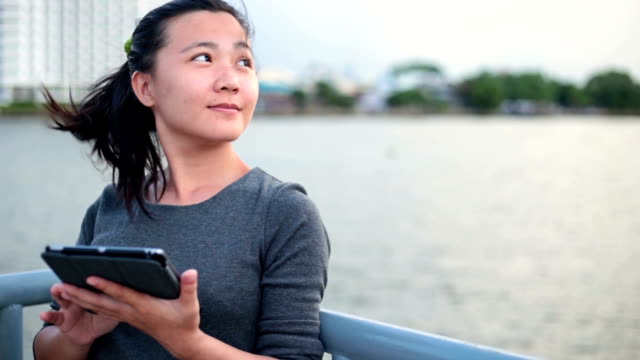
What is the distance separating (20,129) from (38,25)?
109017 mm

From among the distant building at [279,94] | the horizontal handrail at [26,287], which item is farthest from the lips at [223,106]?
the distant building at [279,94]

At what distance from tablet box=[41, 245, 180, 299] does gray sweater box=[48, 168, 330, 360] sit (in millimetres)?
247

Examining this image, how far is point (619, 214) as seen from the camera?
33.3 m

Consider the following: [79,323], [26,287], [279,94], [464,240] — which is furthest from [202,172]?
[279,94]

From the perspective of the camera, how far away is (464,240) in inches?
984

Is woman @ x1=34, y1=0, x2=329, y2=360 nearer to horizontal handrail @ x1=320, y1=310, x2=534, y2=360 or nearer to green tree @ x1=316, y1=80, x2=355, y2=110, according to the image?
horizontal handrail @ x1=320, y1=310, x2=534, y2=360

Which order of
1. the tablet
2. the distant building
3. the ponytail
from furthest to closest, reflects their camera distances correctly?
the distant building
the ponytail
the tablet

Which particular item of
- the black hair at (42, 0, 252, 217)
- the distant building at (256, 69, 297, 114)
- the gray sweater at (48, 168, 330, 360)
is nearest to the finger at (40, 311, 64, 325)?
the gray sweater at (48, 168, 330, 360)

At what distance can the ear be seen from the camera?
1.79m

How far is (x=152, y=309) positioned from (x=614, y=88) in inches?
4015

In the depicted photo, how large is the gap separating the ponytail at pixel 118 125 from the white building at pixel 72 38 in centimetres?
10

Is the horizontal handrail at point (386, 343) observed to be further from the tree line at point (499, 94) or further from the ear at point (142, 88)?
the tree line at point (499, 94)

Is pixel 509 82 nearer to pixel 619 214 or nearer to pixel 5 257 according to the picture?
pixel 619 214

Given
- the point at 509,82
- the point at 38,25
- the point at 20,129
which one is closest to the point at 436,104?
the point at 509,82
